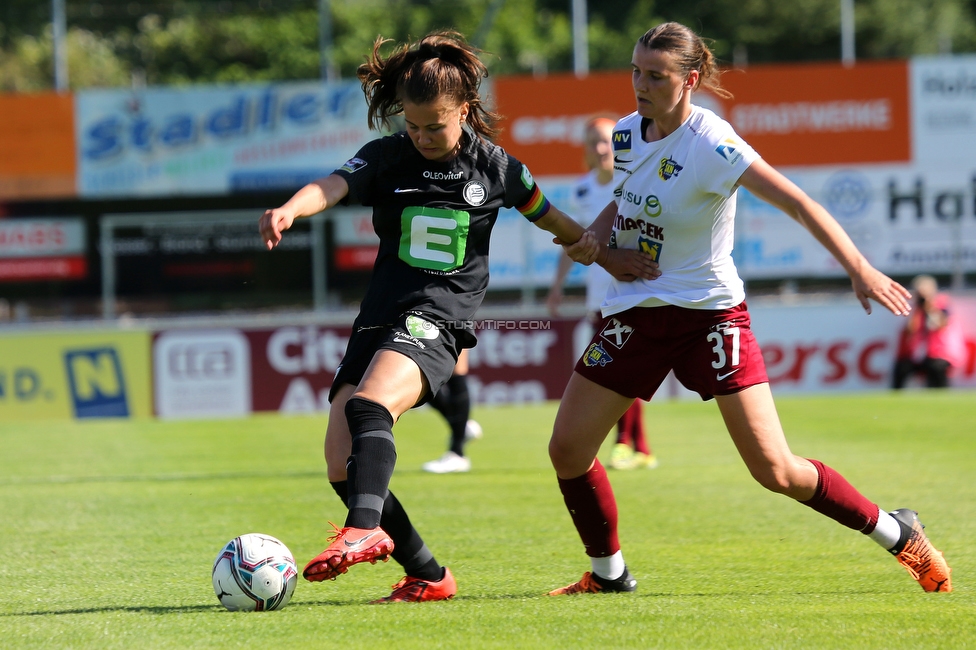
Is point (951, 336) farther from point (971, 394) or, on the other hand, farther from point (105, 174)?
point (105, 174)

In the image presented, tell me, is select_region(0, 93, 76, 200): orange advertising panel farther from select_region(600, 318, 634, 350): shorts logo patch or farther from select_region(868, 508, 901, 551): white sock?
select_region(868, 508, 901, 551): white sock

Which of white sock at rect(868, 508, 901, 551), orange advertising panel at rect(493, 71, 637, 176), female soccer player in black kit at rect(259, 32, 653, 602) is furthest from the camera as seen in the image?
orange advertising panel at rect(493, 71, 637, 176)

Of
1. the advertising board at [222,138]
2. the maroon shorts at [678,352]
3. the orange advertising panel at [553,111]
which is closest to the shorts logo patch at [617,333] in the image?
the maroon shorts at [678,352]

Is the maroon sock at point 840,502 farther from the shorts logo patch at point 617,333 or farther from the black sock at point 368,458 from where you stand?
the black sock at point 368,458

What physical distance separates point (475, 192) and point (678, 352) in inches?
36.3

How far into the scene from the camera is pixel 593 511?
4586 mm

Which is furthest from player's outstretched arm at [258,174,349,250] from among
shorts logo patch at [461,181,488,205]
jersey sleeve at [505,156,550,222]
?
jersey sleeve at [505,156,550,222]

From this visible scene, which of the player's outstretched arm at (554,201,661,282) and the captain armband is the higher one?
the captain armband

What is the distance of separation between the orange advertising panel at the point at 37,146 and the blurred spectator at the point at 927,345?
13.7m

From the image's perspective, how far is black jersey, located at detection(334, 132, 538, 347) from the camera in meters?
4.35

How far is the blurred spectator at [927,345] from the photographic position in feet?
49.4

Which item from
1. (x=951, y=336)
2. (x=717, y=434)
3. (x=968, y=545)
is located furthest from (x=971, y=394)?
(x=968, y=545)

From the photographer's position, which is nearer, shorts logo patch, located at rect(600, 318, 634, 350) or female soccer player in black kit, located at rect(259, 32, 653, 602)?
female soccer player in black kit, located at rect(259, 32, 653, 602)

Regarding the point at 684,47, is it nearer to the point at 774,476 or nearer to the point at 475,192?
the point at 475,192
